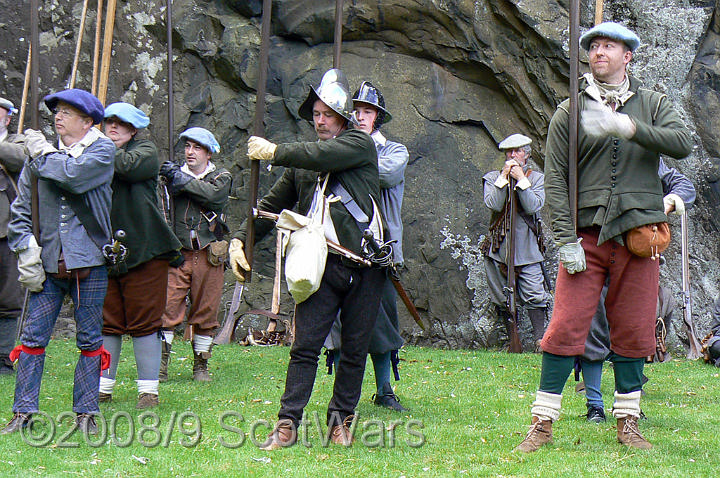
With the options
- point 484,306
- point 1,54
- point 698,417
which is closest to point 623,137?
point 698,417

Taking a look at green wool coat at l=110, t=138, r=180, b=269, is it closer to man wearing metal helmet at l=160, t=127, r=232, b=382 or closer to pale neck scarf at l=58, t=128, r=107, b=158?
pale neck scarf at l=58, t=128, r=107, b=158

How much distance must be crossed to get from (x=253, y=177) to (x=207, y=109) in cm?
618

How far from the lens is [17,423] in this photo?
5078 millimetres

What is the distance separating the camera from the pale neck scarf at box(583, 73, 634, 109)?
187 inches

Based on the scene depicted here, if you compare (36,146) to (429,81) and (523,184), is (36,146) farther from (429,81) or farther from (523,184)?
(429,81)

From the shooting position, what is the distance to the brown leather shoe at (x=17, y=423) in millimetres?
5039

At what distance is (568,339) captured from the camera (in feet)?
15.3

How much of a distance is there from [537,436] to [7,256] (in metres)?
4.95

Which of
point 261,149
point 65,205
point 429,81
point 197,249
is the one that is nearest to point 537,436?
point 261,149

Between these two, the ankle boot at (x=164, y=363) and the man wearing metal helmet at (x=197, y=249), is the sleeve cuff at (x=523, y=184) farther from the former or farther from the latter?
the ankle boot at (x=164, y=363)

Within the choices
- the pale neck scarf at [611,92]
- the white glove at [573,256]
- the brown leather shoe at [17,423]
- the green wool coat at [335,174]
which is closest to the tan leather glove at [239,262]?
the green wool coat at [335,174]

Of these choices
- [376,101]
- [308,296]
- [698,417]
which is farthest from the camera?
[376,101]

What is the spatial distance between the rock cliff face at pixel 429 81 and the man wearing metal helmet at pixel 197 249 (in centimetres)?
296

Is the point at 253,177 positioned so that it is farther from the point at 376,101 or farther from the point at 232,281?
the point at 232,281
